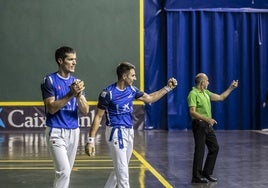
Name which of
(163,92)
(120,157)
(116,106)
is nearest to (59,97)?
(116,106)

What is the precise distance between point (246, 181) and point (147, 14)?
1222cm

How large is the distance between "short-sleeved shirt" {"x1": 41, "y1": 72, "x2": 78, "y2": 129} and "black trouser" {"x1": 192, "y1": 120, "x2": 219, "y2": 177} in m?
3.55

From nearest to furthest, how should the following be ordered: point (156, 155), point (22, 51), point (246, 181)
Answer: point (246, 181) → point (156, 155) → point (22, 51)

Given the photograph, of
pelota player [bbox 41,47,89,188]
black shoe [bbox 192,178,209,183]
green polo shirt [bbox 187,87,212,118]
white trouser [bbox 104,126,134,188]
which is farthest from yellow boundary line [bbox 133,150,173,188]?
pelota player [bbox 41,47,89,188]

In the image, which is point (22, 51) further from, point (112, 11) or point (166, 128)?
point (166, 128)

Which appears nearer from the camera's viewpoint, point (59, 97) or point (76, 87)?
point (76, 87)

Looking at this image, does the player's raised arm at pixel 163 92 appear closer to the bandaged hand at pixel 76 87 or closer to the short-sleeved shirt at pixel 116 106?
the short-sleeved shirt at pixel 116 106

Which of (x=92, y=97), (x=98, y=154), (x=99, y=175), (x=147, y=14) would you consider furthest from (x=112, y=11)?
(x=99, y=175)

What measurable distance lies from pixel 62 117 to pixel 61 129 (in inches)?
5.6

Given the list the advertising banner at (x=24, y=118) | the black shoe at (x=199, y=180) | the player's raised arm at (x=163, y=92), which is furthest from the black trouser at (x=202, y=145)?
the advertising banner at (x=24, y=118)

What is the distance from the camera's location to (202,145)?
10094 mm

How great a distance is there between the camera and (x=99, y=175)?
434 inches

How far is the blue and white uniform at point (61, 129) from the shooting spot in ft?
22.5

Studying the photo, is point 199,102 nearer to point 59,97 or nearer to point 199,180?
point 199,180
